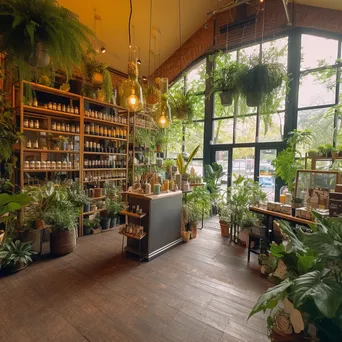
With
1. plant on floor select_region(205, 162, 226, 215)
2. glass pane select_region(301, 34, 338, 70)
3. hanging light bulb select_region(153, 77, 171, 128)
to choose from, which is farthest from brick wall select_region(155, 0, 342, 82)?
A: plant on floor select_region(205, 162, 226, 215)

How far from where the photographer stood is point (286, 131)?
176 inches

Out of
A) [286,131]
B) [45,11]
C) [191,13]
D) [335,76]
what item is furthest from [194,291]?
[191,13]

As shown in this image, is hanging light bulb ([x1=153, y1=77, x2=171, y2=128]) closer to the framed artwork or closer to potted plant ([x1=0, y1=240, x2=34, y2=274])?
the framed artwork

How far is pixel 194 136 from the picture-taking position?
6055mm

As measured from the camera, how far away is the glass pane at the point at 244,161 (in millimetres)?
5148

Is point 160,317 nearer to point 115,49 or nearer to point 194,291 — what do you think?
point 194,291

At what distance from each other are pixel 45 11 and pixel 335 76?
4.92 m

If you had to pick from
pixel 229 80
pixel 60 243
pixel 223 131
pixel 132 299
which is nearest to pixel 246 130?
pixel 223 131

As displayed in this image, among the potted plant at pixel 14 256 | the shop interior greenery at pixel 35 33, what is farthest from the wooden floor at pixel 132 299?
the shop interior greenery at pixel 35 33

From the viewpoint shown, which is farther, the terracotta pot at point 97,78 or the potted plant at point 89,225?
the potted plant at point 89,225

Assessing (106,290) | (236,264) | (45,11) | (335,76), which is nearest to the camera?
(45,11)

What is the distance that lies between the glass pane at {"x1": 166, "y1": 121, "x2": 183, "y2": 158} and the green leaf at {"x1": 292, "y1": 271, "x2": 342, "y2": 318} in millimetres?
5220

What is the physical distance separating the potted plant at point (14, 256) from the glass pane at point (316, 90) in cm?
563

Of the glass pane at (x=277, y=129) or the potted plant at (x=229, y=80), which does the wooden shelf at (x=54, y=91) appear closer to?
the potted plant at (x=229, y=80)
